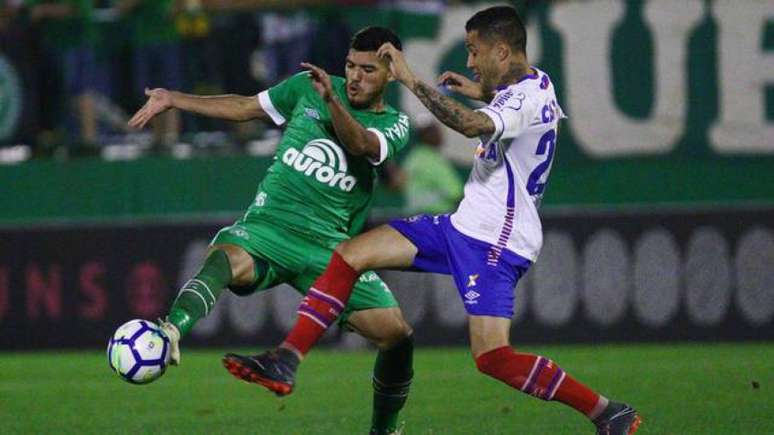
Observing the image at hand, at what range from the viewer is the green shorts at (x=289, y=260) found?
8352 mm

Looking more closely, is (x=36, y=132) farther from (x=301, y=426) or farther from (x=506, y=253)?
(x=506, y=253)

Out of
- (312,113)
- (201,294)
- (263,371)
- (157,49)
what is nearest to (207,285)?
(201,294)

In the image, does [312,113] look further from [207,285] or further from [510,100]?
[510,100]

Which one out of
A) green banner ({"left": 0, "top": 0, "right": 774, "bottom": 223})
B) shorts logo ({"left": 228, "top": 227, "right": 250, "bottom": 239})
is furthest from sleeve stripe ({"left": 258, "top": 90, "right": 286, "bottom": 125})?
green banner ({"left": 0, "top": 0, "right": 774, "bottom": 223})

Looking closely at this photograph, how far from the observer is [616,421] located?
763 cm

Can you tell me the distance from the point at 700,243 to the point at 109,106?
5851mm

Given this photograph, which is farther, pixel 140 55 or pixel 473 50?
pixel 140 55

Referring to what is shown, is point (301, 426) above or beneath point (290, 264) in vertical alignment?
beneath

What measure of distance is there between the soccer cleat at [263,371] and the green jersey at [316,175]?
1379 millimetres

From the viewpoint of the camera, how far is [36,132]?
54.6ft

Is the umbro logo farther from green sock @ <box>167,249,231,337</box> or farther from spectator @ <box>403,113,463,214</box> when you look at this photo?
spectator @ <box>403,113,463,214</box>

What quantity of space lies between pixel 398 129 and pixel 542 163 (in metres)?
0.98

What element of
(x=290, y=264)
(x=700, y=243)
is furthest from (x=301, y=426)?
(x=700, y=243)

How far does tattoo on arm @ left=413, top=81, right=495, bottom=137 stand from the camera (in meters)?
7.36
